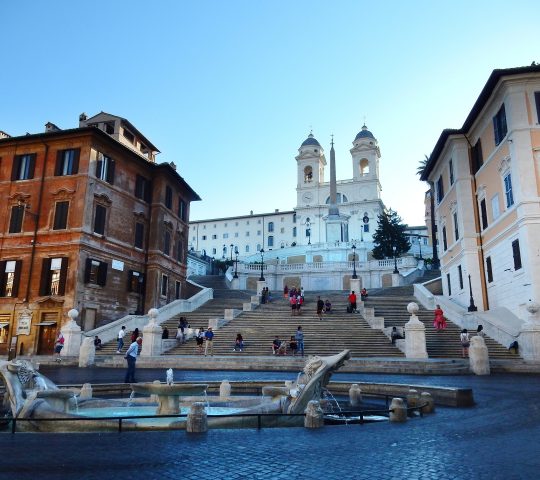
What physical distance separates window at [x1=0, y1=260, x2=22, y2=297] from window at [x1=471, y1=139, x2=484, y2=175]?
95.2 ft

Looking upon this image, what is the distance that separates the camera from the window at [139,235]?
3669cm

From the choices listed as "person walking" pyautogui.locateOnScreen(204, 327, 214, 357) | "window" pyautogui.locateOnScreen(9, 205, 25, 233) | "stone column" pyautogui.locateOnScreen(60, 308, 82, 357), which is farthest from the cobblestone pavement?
"window" pyautogui.locateOnScreen(9, 205, 25, 233)

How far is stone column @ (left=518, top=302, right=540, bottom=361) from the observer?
19984 millimetres

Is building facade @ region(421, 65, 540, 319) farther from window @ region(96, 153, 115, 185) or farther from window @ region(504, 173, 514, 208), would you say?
window @ region(96, 153, 115, 185)

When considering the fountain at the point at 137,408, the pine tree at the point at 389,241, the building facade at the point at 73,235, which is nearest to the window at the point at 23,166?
the building facade at the point at 73,235

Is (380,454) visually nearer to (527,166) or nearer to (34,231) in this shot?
(527,166)

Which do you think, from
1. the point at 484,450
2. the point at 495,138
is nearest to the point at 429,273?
the point at 495,138

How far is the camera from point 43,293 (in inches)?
1209

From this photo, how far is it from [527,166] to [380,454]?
2141 centimetres

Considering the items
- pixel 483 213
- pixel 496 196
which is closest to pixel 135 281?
pixel 483 213

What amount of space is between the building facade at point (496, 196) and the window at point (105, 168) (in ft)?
73.4

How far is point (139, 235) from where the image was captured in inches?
1458

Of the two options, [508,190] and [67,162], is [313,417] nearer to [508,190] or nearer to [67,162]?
[508,190]

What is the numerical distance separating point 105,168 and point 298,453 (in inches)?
1214
